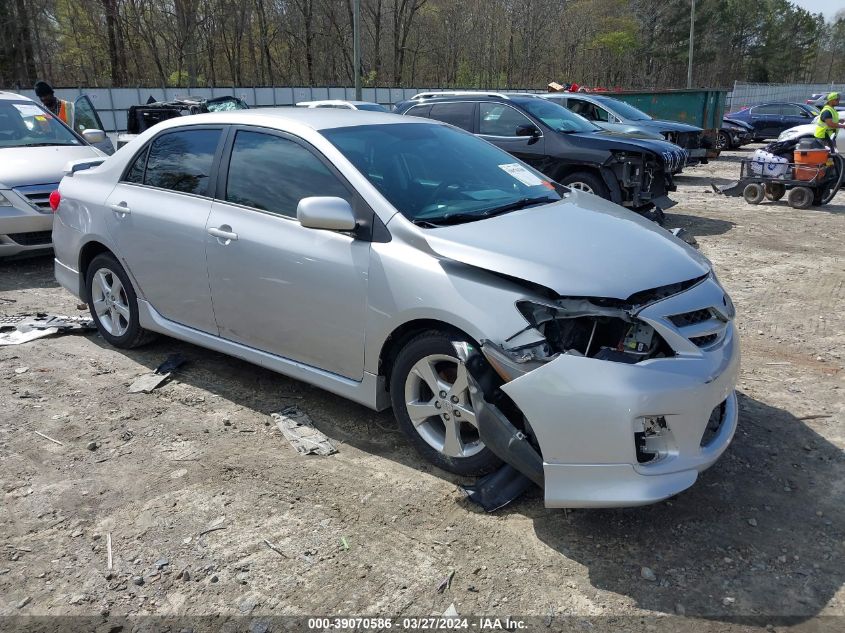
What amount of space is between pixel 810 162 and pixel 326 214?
10.5 metres

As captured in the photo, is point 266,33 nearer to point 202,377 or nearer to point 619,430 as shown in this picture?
point 202,377

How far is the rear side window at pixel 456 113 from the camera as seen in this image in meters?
10.5

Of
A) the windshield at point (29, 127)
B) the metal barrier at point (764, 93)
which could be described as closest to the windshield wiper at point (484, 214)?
the windshield at point (29, 127)

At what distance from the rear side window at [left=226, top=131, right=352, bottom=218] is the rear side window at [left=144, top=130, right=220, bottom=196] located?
265 mm

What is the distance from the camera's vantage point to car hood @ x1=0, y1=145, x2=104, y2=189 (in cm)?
746

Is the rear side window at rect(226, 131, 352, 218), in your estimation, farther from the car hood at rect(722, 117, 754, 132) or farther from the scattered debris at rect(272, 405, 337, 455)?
the car hood at rect(722, 117, 754, 132)

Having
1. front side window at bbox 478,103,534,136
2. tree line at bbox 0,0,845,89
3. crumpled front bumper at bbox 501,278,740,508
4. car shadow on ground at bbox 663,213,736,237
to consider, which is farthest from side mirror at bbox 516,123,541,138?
tree line at bbox 0,0,845,89

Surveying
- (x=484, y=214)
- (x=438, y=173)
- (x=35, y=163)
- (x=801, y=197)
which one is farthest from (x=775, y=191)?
(x=35, y=163)

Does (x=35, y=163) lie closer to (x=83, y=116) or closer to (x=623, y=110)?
(x=83, y=116)

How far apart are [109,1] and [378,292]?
30.4m

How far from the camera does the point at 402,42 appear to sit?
38531 mm

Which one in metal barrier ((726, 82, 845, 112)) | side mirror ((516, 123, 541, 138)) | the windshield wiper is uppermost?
metal barrier ((726, 82, 845, 112))

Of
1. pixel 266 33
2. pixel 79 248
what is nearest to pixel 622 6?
pixel 266 33

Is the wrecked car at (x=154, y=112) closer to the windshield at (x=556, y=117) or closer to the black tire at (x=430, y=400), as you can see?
the windshield at (x=556, y=117)
